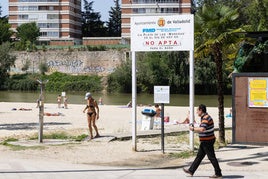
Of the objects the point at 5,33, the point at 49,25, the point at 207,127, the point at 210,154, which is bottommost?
the point at 210,154

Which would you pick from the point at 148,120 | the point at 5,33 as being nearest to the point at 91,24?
the point at 5,33

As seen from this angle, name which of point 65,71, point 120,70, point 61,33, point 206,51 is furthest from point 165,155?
point 61,33

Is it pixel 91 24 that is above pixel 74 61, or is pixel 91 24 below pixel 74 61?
above

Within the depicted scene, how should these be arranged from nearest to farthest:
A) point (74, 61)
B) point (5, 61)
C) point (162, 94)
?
point (162, 94)
point (5, 61)
point (74, 61)

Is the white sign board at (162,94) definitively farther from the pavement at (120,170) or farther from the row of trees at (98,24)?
the row of trees at (98,24)

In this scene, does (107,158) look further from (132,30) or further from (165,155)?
(132,30)

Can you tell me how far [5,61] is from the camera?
87.1m

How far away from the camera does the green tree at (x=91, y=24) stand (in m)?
129

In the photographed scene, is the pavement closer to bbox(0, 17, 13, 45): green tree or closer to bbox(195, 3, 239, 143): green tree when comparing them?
bbox(195, 3, 239, 143): green tree

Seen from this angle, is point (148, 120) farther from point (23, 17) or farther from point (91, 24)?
point (91, 24)

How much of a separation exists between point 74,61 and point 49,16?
98.7ft

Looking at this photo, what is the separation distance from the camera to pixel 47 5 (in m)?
115

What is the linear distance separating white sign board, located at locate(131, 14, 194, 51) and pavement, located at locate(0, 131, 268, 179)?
340 centimetres

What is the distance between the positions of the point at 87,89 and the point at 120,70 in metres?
6.56
